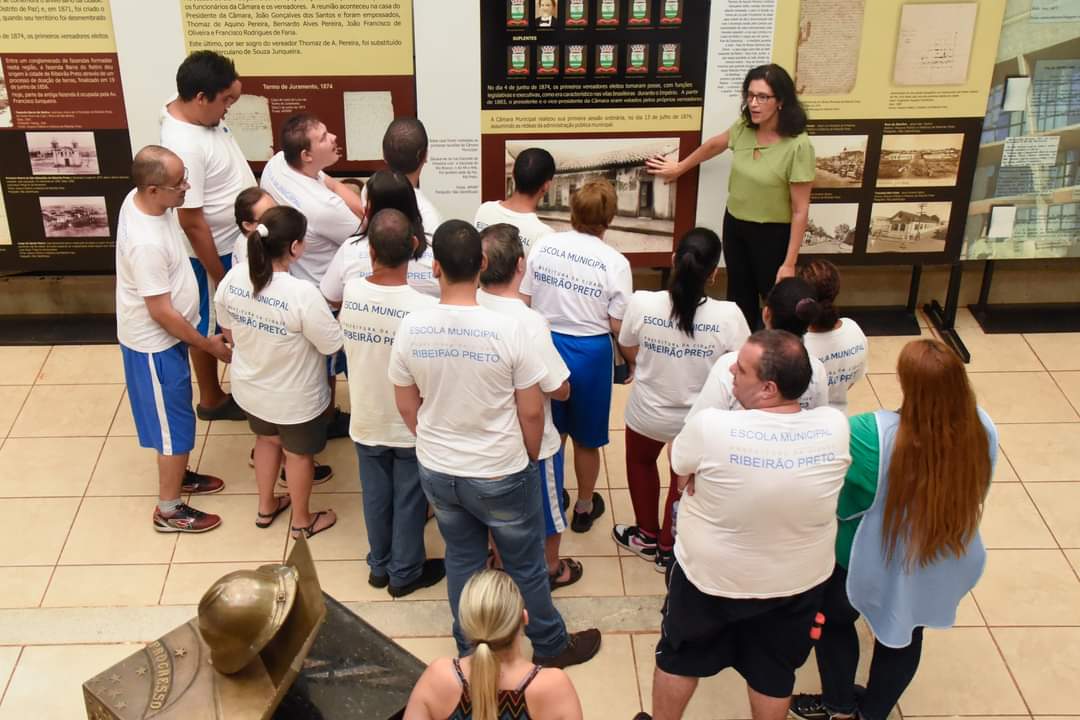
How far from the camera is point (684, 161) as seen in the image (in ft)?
17.7

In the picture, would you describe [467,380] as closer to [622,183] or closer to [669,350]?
[669,350]

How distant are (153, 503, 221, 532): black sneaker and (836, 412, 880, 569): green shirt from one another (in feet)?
8.80

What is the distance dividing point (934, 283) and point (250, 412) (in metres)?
4.15

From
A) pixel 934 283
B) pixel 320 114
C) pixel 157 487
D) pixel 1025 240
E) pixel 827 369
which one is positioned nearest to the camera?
pixel 827 369

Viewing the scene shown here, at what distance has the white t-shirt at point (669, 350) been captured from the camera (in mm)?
3615

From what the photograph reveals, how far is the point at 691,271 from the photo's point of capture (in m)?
3.50

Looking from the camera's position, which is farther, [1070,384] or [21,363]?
[21,363]

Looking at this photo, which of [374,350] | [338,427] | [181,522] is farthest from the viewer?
[338,427]

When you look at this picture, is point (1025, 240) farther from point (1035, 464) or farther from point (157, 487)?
point (157, 487)

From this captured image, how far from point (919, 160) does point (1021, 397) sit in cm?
135

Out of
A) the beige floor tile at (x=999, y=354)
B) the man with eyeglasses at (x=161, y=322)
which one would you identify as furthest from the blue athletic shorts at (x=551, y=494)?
the beige floor tile at (x=999, y=354)

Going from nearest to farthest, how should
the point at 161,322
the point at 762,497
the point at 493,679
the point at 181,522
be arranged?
1. the point at 493,679
2. the point at 762,497
3. the point at 161,322
4. the point at 181,522

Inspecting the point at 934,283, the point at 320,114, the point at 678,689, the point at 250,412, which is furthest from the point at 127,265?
the point at 934,283

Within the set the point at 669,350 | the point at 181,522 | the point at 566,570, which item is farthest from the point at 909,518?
the point at 181,522
